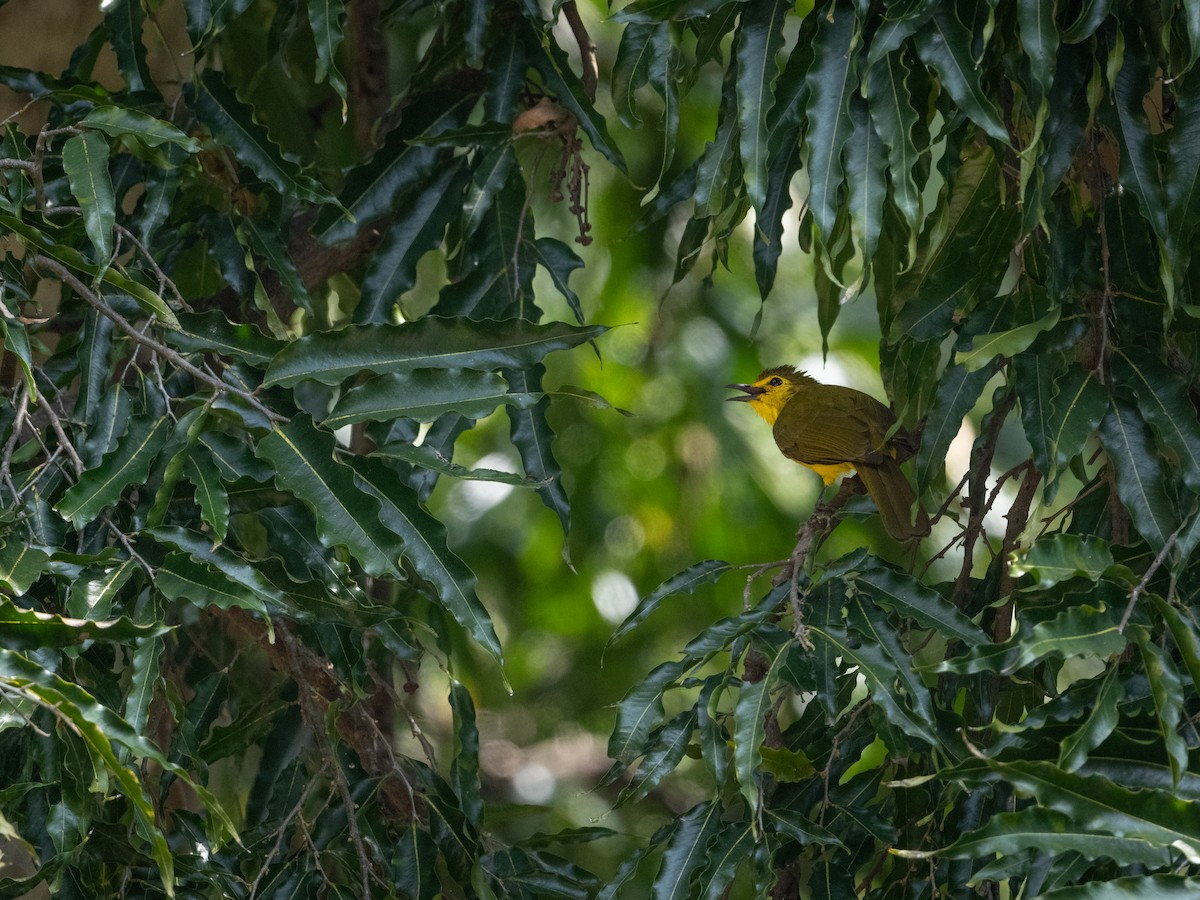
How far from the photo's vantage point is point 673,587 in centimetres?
211

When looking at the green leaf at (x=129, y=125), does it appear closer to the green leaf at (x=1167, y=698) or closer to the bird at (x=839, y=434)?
the green leaf at (x=1167, y=698)

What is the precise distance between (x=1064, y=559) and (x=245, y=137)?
5.24 ft

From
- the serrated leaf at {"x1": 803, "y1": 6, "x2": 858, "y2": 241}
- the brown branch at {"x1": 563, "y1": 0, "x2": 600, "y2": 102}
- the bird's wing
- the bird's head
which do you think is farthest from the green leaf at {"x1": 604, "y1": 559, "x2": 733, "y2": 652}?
the bird's head

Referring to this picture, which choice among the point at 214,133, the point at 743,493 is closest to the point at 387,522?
the point at 214,133

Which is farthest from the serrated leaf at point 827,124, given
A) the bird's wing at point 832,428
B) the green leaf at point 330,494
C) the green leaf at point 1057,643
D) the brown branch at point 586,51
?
the bird's wing at point 832,428

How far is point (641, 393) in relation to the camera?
14.0ft

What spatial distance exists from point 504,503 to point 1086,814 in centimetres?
316

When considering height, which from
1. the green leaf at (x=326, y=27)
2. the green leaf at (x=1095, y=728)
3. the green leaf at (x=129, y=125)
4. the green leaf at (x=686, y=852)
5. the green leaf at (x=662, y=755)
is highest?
the green leaf at (x=326, y=27)

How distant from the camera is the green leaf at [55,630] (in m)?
1.44

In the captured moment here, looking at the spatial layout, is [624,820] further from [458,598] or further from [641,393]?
[458,598]

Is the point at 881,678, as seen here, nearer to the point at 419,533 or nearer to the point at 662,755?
the point at 662,755

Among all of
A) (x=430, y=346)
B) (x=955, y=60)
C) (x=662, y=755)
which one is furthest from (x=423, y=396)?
(x=955, y=60)

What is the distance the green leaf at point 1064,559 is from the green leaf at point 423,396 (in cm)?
63

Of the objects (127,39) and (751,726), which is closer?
(751,726)
